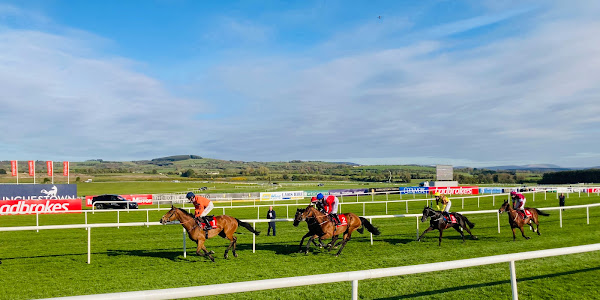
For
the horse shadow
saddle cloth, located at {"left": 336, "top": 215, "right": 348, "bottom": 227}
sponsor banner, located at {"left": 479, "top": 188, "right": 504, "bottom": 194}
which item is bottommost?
sponsor banner, located at {"left": 479, "top": 188, "right": 504, "bottom": 194}

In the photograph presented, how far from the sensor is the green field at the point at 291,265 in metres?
5.34

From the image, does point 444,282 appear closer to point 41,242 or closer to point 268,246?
point 268,246

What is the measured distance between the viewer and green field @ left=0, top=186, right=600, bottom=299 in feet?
17.5

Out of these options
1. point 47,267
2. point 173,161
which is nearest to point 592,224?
point 47,267

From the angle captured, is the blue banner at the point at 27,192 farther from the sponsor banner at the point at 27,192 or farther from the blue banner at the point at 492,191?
the blue banner at the point at 492,191

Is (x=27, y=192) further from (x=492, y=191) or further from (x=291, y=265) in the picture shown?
(x=492, y=191)

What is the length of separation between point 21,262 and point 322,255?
6574 millimetres

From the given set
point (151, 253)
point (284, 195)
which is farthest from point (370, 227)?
point (284, 195)

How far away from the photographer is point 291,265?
7.93 m

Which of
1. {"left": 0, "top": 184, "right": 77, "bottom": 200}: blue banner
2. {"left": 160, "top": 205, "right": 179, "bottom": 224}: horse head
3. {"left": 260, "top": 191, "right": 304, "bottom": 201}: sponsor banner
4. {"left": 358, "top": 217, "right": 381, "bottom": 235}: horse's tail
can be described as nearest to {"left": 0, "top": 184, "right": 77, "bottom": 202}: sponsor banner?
{"left": 0, "top": 184, "right": 77, "bottom": 200}: blue banner


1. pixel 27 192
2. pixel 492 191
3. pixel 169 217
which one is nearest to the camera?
pixel 169 217

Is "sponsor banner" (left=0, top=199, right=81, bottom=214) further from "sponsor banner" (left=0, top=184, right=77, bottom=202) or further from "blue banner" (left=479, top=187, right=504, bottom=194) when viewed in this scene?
"blue banner" (left=479, top=187, right=504, bottom=194)

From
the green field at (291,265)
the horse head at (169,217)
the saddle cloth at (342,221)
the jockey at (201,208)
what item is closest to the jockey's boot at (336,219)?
the saddle cloth at (342,221)

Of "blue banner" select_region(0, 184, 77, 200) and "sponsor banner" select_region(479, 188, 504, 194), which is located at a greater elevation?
"blue banner" select_region(0, 184, 77, 200)
